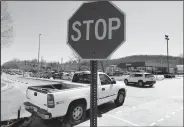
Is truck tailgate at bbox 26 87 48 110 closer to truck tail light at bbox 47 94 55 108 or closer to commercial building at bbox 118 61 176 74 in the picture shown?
truck tail light at bbox 47 94 55 108

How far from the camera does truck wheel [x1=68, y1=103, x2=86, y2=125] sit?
4762 millimetres

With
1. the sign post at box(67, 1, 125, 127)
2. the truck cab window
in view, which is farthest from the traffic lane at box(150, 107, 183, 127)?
the sign post at box(67, 1, 125, 127)

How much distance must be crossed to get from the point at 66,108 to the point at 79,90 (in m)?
0.81

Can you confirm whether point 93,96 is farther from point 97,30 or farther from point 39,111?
point 39,111

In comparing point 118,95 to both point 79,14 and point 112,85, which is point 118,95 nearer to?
point 112,85

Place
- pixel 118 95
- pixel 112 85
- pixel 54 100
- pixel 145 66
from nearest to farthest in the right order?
pixel 54 100 → pixel 112 85 → pixel 118 95 → pixel 145 66

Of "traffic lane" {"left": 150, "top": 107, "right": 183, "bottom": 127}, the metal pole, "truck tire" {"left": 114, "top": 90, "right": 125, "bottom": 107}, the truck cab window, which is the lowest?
"traffic lane" {"left": 150, "top": 107, "right": 183, "bottom": 127}

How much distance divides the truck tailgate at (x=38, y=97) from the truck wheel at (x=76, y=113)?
3.07 ft

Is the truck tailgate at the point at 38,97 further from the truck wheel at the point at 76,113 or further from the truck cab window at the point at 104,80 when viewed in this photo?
the truck cab window at the point at 104,80

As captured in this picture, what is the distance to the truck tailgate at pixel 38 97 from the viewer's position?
170 inches

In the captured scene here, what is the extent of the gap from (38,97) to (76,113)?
56.3 inches

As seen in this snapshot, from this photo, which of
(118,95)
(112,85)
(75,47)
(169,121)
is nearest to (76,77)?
(112,85)

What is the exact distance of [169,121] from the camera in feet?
16.6

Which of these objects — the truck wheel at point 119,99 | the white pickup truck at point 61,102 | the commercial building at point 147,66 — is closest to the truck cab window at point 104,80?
the white pickup truck at point 61,102
